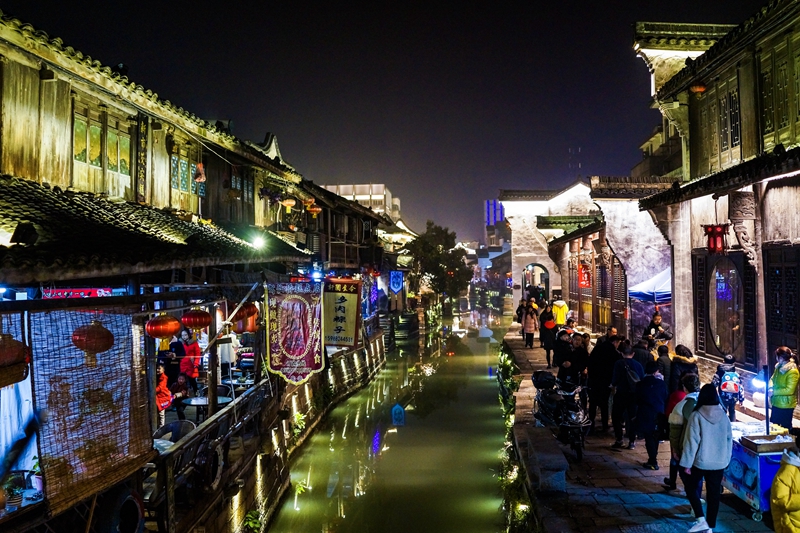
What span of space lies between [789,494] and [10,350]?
24.5 ft

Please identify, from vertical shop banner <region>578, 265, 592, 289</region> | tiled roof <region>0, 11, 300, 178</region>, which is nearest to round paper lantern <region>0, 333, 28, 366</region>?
tiled roof <region>0, 11, 300, 178</region>

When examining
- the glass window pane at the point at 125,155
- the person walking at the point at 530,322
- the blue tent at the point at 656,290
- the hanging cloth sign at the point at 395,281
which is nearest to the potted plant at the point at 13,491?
the glass window pane at the point at 125,155

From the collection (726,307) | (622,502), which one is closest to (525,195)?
(726,307)

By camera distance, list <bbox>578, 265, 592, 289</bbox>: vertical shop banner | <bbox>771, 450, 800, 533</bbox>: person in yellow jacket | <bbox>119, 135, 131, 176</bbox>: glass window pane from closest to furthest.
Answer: <bbox>771, 450, 800, 533</bbox>: person in yellow jacket
<bbox>119, 135, 131, 176</bbox>: glass window pane
<bbox>578, 265, 592, 289</bbox>: vertical shop banner

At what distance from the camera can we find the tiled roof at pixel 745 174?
30.4 feet

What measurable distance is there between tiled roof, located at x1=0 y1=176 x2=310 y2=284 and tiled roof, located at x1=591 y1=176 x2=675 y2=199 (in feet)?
47.7

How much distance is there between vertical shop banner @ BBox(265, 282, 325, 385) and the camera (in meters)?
11.5

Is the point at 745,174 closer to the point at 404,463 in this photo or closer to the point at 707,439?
the point at 707,439

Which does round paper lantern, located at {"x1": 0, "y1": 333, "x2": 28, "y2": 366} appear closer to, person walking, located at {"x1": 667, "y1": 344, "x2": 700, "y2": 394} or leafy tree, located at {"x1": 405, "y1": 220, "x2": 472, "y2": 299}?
person walking, located at {"x1": 667, "y1": 344, "x2": 700, "y2": 394}

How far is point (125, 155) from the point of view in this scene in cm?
1189

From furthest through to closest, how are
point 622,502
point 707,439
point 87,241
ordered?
1. point 622,502
2. point 707,439
3. point 87,241

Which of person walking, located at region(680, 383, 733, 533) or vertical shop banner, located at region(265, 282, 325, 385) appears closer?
person walking, located at region(680, 383, 733, 533)

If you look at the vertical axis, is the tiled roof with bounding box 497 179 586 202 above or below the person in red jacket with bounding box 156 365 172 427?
above

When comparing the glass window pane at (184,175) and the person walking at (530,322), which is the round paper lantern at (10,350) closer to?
the glass window pane at (184,175)
